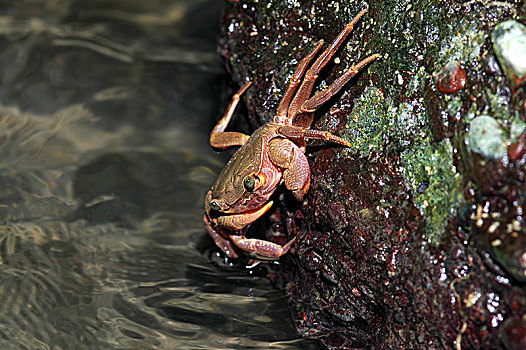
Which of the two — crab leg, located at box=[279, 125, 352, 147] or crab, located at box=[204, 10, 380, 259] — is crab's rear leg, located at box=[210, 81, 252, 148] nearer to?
crab, located at box=[204, 10, 380, 259]

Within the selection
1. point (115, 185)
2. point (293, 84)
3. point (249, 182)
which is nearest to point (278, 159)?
point (249, 182)

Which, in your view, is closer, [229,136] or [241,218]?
[241,218]

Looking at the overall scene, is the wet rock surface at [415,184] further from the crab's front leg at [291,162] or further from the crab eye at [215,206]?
the crab eye at [215,206]

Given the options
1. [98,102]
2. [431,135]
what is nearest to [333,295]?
[431,135]

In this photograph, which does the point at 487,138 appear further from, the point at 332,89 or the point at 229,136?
the point at 229,136

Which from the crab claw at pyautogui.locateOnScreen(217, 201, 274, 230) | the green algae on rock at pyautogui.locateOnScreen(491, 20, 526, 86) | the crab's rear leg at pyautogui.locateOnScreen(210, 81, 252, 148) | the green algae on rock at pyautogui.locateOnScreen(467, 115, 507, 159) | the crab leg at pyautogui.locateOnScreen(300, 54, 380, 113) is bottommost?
the crab claw at pyautogui.locateOnScreen(217, 201, 274, 230)

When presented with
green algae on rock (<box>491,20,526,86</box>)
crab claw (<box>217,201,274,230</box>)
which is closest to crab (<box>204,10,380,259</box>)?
crab claw (<box>217,201,274,230</box>)
